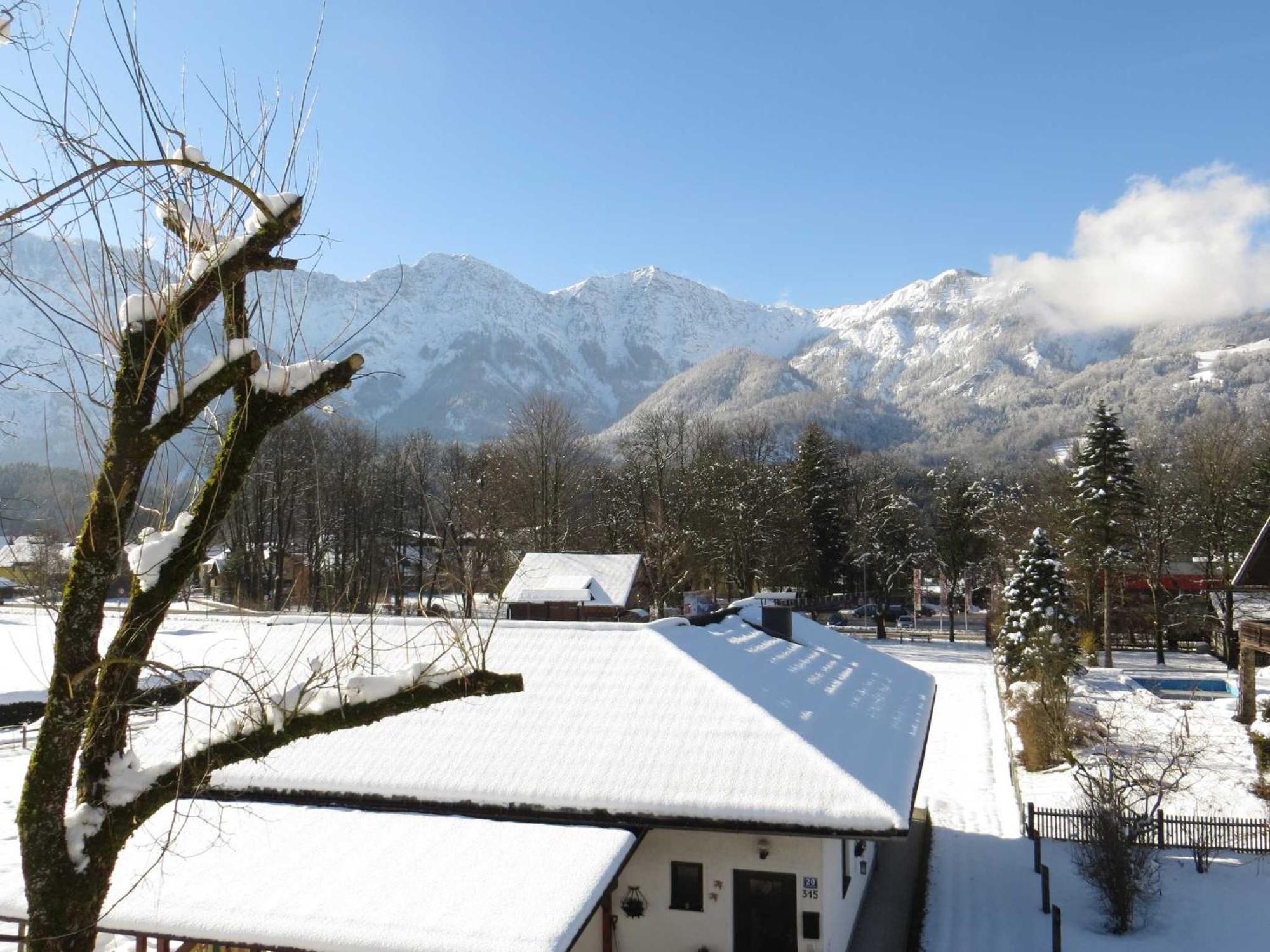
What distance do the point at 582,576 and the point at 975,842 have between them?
20.8 m

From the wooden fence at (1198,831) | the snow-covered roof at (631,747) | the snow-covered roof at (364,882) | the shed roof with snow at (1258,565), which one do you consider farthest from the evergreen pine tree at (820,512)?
the snow-covered roof at (364,882)

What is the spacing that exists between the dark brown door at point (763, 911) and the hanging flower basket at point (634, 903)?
1.14m

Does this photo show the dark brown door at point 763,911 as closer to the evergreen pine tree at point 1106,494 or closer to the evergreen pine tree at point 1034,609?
the evergreen pine tree at point 1034,609

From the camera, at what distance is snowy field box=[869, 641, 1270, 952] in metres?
13.2

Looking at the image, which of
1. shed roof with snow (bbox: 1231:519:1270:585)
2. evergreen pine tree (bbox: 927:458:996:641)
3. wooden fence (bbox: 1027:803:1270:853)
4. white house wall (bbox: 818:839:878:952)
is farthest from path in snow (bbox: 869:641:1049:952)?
evergreen pine tree (bbox: 927:458:996:641)

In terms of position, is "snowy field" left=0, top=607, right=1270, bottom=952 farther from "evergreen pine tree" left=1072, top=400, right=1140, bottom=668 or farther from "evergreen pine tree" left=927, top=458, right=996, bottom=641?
"evergreen pine tree" left=927, top=458, right=996, bottom=641

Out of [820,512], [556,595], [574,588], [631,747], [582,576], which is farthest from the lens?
[820,512]

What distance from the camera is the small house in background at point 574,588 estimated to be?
1235 inches

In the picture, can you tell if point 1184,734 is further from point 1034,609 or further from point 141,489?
point 141,489

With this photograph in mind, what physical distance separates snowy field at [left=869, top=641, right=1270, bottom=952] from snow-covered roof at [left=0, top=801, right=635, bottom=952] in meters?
6.74

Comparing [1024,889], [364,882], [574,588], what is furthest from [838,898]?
[574,588]

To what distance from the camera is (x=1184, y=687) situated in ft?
113

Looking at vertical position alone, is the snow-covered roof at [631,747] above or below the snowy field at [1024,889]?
above

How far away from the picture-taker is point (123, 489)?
482cm
